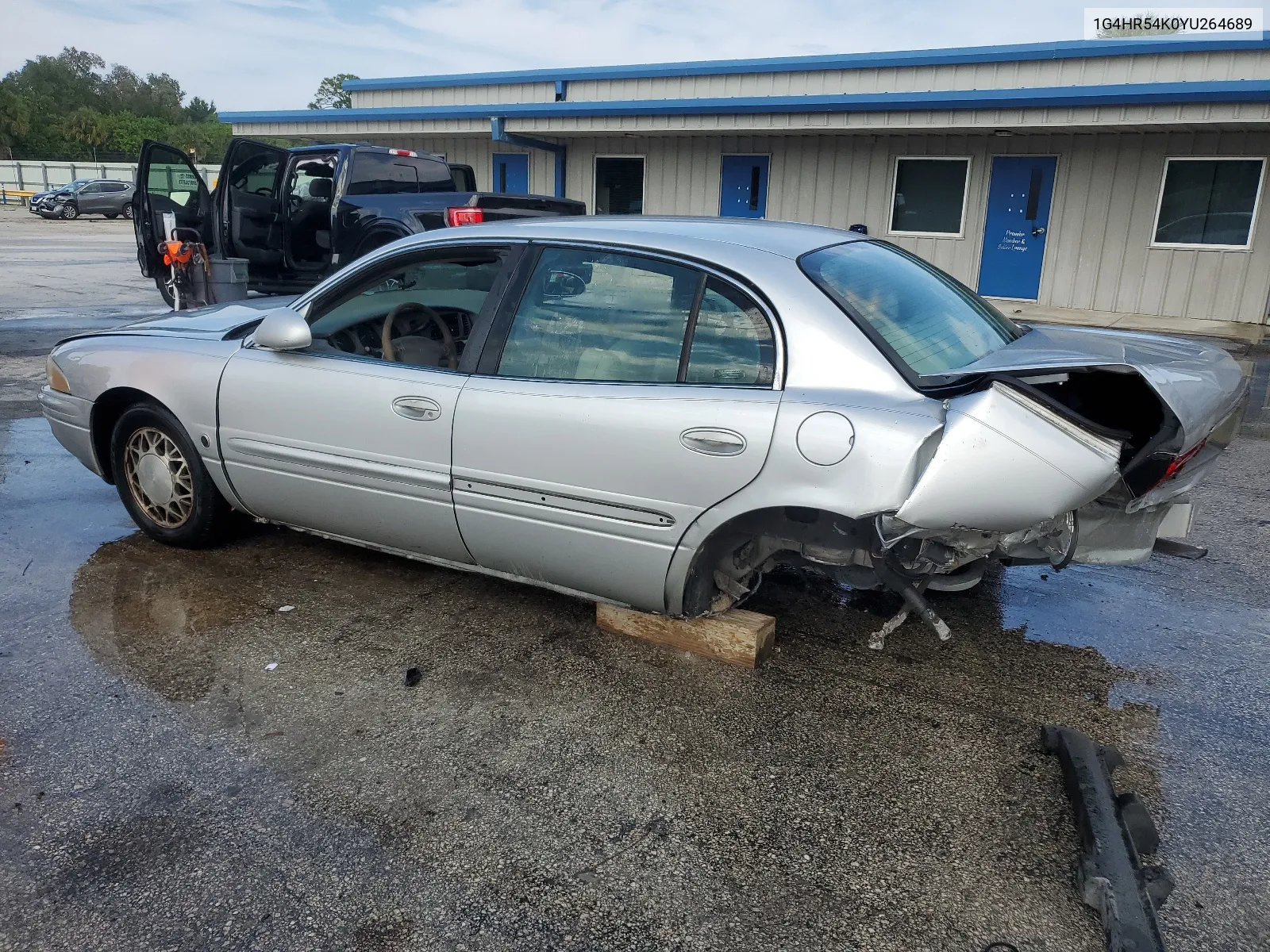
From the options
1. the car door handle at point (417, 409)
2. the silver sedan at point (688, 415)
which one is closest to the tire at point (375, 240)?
the silver sedan at point (688, 415)

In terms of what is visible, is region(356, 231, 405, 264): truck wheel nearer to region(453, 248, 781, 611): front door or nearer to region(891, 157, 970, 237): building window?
region(453, 248, 781, 611): front door

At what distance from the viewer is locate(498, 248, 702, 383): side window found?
10.8ft

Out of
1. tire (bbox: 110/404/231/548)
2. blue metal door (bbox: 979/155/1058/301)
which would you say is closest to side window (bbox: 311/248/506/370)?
tire (bbox: 110/404/231/548)

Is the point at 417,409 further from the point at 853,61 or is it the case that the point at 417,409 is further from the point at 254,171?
the point at 853,61

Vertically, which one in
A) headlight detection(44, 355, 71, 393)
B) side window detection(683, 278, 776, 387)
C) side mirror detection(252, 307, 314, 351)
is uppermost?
side window detection(683, 278, 776, 387)

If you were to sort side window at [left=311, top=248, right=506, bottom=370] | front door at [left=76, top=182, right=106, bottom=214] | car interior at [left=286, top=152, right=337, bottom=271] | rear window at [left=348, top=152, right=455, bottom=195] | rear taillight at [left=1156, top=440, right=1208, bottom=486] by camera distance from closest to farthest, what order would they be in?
rear taillight at [left=1156, top=440, right=1208, bottom=486] < side window at [left=311, top=248, right=506, bottom=370] < rear window at [left=348, top=152, right=455, bottom=195] < car interior at [left=286, top=152, right=337, bottom=271] < front door at [left=76, top=182, right=106, bottom=214]

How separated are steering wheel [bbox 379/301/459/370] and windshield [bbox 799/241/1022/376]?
1567mm

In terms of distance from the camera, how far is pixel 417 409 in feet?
11.9

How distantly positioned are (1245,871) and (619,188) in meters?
16.4

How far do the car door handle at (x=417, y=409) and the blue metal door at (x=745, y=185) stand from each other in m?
13.2

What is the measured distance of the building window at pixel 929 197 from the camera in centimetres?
1462

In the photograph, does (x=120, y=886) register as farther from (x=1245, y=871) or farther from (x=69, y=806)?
(x=1245, y=871)

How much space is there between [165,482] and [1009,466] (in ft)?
12.0

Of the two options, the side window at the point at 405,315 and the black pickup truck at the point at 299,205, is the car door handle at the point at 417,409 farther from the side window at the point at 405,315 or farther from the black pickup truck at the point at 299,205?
the black pickup truck at the point at 299,205
